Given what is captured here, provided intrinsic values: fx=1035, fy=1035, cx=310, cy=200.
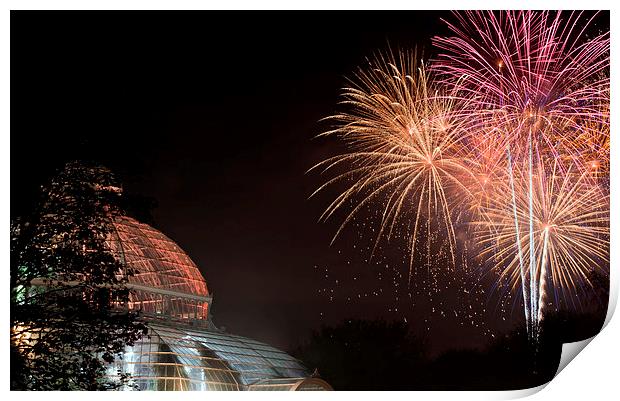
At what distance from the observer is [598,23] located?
30.5 metres

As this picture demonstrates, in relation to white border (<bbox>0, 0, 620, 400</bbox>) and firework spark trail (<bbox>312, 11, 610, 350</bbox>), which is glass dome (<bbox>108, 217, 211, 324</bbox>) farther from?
white border (<bbox>0, 0, 620, 400</bbox>)

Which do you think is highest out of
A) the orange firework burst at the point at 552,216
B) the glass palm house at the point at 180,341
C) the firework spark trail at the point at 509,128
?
the firework spark trail at the point at 509,128

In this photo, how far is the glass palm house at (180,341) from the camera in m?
32.4

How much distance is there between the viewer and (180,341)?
3419 centimetres

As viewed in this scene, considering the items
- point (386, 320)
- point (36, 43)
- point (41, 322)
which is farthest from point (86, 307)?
point (386, 320)

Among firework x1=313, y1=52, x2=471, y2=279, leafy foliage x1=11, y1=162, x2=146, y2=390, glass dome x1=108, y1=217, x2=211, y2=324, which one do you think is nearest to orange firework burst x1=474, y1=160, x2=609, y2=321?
firework x1=313, y1=52, x2=471, y2=279

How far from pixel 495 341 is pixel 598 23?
18739 millimetres

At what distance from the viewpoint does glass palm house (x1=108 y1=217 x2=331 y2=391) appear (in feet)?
106

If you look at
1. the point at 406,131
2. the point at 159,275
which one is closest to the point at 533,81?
the point at 406,131

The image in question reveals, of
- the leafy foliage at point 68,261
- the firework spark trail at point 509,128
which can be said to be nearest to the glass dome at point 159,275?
the firework spark trail at point 509,128

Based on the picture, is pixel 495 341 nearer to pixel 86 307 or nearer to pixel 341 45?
pixel 341 45
